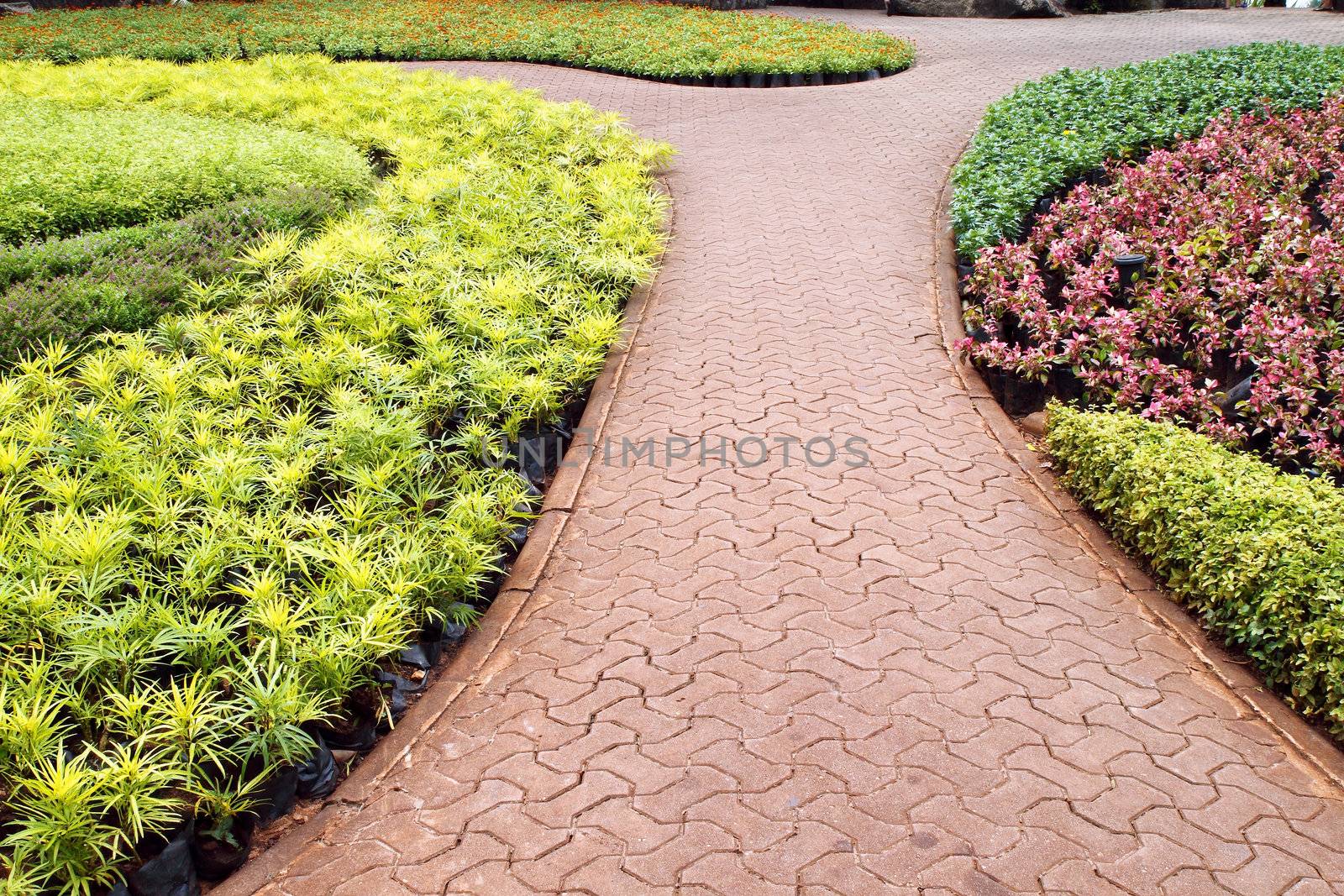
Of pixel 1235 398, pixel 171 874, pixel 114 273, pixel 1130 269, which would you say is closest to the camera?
pixel 171 874

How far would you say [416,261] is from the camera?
7.52 metres

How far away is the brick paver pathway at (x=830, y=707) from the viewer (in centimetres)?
348

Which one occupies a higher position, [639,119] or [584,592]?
[639,119]

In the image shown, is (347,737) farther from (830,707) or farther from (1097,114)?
(1097,114)

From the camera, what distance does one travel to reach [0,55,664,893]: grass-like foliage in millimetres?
3666

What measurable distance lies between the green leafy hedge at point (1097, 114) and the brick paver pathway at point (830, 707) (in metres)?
2.14

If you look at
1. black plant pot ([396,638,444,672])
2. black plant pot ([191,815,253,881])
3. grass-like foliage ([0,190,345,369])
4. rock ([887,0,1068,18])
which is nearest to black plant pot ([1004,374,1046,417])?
black plant pot ([396,638,444,672])

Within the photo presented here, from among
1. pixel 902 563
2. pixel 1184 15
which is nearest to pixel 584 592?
pixel 902 563

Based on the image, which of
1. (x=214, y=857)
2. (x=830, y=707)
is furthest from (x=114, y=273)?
(x=830, y=707)

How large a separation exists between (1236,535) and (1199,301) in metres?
2.52

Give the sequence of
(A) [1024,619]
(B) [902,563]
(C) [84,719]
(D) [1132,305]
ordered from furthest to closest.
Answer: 1. (D) [1132,305]
2. (B) [902,563]
3. (A) [1024,619]
4. (C) [84,719]

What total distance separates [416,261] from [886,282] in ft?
11.4

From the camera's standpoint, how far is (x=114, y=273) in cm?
655

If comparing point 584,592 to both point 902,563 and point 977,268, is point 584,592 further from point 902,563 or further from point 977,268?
point 977,268
